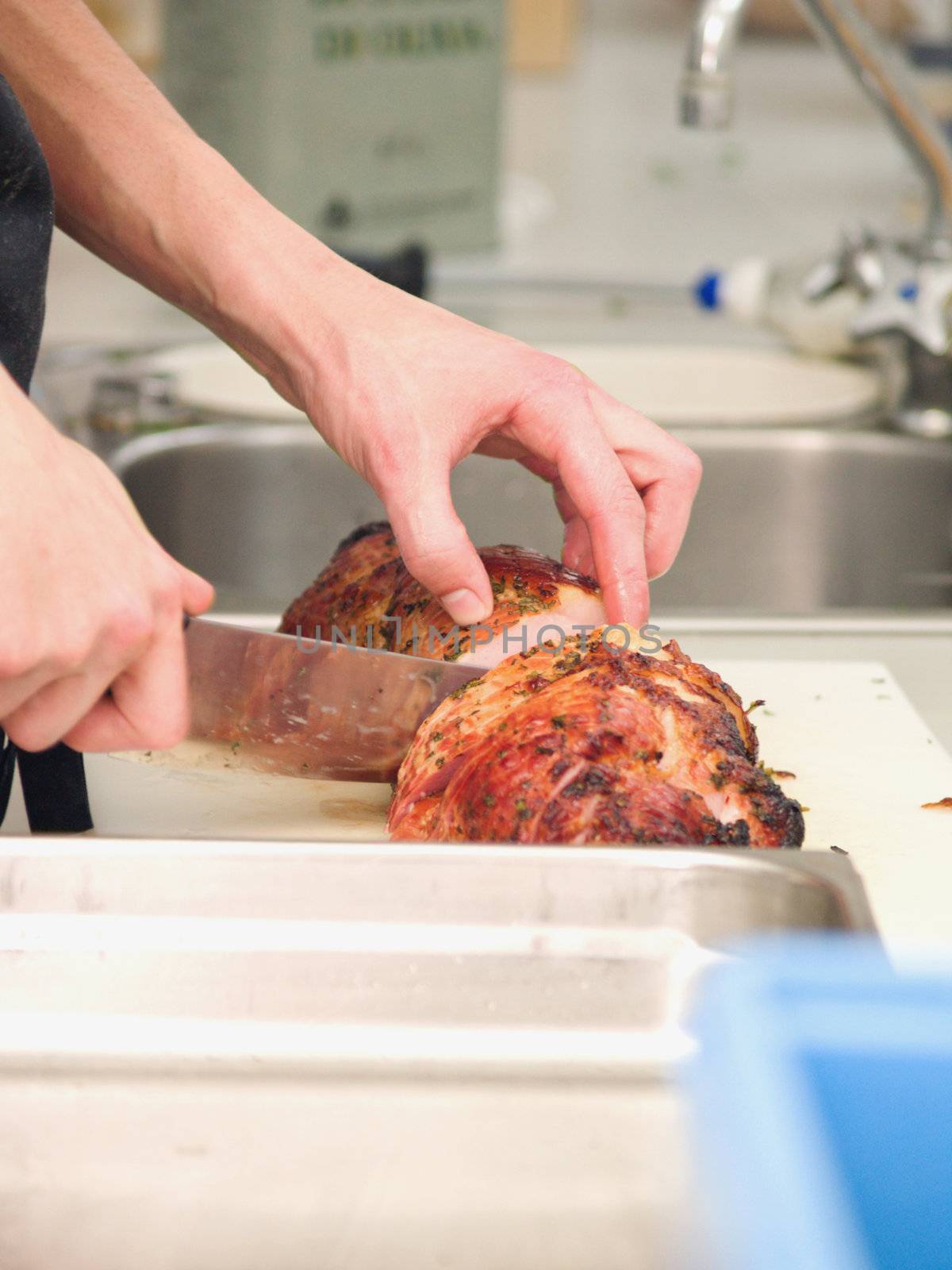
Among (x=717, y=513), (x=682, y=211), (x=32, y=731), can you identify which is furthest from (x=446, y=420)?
(x=682, y=211)

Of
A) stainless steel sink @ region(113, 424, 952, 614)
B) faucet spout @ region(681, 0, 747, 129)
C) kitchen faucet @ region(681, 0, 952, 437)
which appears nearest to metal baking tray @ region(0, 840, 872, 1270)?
faucet spout @ region(681, 0, 747, 129)

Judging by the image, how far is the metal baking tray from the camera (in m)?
0.72

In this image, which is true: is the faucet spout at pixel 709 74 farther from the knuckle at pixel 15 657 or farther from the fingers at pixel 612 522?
the knuckle at pixel 15 657

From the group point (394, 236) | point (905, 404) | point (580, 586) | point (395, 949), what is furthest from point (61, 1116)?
point (394, 236)

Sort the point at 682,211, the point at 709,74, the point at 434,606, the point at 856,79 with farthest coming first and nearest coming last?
1. the point at 682,211
2. the point at 856,79
3. the point at 709,74
4. the point at 434,606

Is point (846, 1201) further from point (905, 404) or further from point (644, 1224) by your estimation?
point (905, 404)

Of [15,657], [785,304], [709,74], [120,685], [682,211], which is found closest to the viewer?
[15,657]

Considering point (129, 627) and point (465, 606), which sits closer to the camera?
point (129, 627)

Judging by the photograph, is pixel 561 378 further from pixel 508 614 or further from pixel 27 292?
pixel 27 292

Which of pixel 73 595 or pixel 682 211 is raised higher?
pixel 73 595

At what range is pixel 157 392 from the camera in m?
2.41

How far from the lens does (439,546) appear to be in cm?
117

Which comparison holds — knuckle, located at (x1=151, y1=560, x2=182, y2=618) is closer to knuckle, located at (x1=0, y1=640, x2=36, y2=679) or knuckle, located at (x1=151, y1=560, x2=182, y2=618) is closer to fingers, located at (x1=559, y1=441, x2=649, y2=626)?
knuckle, located at (x1=0, y1=640, x2=36, y2=679)

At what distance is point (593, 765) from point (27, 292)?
1.92 ft
